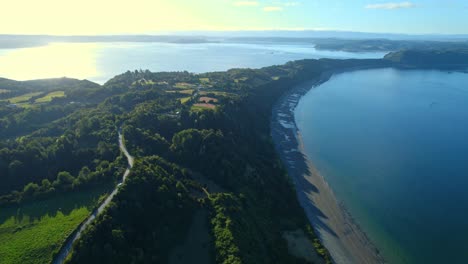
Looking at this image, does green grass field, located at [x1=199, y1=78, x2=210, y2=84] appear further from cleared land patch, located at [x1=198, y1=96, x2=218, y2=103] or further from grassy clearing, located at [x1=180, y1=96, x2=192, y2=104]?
cleared land patch, located at [x1=198, y1=96, x2=218, y2=103]

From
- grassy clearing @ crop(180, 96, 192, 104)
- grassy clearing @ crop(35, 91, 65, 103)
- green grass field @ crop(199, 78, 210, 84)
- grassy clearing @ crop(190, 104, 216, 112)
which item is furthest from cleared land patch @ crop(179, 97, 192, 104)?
grassy clearing @ crop(35, 91, 65, 103)

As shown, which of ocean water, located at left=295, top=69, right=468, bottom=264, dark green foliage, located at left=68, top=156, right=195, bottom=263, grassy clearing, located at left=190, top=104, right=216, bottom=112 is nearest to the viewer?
dark green foliage, located at left=68, top=156, right=195, bottom=263

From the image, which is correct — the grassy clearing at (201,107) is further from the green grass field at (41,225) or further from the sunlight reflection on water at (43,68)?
the sunlight reflection on water at (43,68)

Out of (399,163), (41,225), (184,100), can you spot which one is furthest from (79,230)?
(399,163)

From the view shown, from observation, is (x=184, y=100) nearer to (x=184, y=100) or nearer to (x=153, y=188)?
(x=184, y=100)

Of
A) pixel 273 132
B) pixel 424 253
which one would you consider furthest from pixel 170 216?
pixel 273 132

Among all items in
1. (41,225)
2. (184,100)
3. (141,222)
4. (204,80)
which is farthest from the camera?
(204,80)

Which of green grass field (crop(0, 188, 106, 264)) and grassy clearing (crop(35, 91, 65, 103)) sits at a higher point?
grassy clearing (crop(35, 91, 65, 103))
